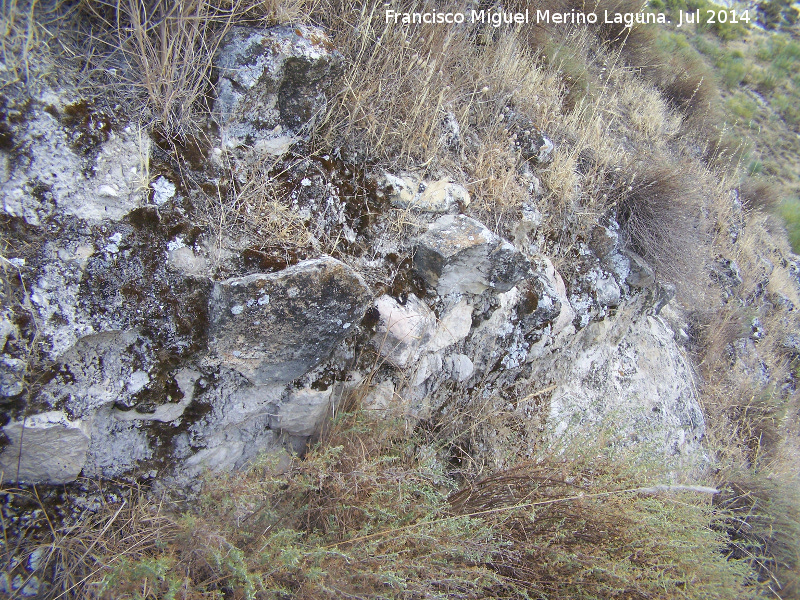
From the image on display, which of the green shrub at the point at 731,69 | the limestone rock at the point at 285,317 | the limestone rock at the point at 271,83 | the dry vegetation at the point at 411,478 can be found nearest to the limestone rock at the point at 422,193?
the dry vegetation at the point at 411,478

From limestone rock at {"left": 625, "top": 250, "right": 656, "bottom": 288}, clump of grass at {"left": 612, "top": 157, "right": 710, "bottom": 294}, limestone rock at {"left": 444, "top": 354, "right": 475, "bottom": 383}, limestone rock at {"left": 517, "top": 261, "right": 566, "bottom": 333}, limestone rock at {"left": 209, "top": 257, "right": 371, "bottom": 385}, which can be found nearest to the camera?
limestone rock at {"left": 209, "top": 257, "right": 371, "bottom": 385}

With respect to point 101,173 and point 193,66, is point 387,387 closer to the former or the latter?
point 101,173

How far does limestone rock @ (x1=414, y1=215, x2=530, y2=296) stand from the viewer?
7.44 ft

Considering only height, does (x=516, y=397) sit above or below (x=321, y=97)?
Answer: below

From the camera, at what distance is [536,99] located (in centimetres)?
347

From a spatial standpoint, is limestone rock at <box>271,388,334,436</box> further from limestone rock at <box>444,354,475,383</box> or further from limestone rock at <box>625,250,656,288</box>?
limestone rock at <box>625,250,656,288</box>

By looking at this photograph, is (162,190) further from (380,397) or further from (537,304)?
(537,304)

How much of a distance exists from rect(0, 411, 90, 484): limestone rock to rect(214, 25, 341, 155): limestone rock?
1.25 meters

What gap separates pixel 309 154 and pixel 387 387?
122 cm

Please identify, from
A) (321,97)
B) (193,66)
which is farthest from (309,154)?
(193,66)

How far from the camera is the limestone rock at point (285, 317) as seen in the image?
5.67 ft

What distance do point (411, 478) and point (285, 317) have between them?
885 mm

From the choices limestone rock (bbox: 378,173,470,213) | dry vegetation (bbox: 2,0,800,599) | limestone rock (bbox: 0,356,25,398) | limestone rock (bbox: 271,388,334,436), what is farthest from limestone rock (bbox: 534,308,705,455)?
limestone rock (bbox: 0,356,25,398)

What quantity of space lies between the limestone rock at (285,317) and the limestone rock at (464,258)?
49 centimetres
